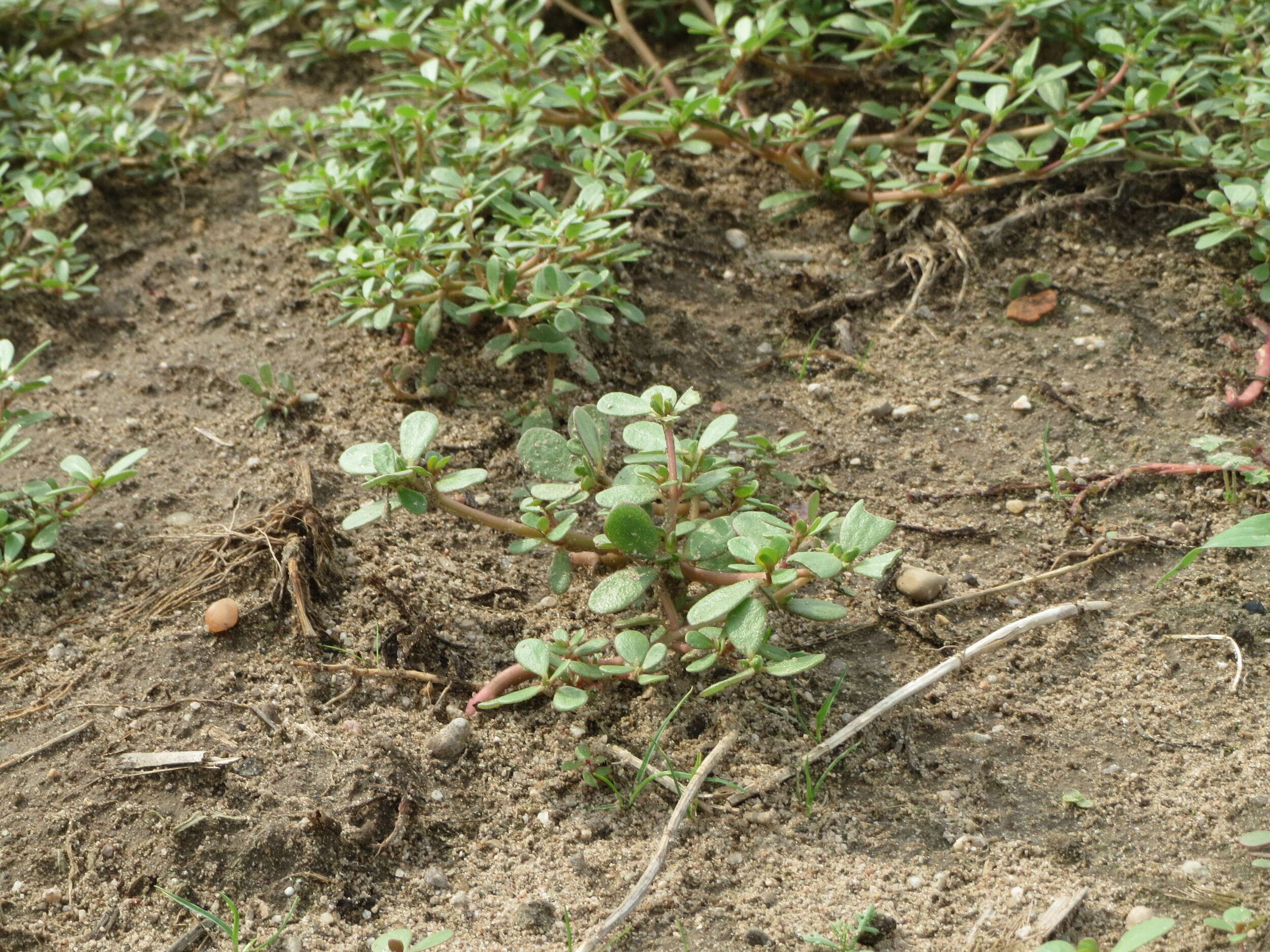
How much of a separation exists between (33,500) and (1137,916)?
2.18m

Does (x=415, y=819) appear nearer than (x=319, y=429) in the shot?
Yes

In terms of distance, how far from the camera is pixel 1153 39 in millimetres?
3055

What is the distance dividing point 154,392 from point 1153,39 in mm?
2712

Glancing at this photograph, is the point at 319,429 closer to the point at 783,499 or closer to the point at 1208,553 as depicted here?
the point at 783,499

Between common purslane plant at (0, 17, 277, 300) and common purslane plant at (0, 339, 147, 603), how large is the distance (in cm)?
70

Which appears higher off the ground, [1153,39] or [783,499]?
[1153,39]

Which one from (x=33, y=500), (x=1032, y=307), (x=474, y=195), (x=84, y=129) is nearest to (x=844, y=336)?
(x=1032, y=307)

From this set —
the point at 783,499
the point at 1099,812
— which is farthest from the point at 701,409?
the point at 1099,812

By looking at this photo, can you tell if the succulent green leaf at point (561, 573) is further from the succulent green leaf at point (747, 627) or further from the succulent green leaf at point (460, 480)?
the succulent green leaf at point (747, 627)

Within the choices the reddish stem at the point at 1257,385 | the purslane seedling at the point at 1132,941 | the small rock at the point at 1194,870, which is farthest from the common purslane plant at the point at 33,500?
the reddish stem at the point at 1257,385

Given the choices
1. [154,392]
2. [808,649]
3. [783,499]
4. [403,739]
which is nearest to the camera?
[403,739]

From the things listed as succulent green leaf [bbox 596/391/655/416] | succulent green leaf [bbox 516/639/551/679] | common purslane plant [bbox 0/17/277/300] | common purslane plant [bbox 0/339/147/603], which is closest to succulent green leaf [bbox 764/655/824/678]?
succulent green leaf [bbox 516/639/551/679]

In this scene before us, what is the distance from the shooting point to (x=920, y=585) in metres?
2.31

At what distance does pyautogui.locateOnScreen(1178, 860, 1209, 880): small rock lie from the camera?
1774 mm
